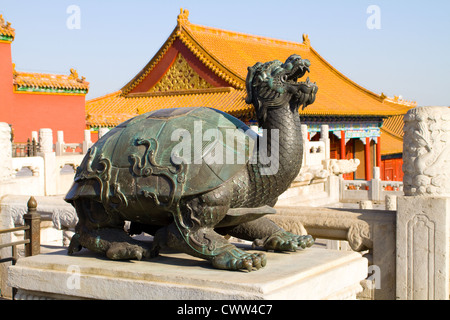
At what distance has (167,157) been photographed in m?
2.86

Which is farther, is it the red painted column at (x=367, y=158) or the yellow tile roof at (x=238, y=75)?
the red painted column at (x=367, y=158)

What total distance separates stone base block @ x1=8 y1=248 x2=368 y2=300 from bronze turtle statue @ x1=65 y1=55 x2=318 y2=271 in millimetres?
99

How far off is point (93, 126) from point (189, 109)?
50.5 ft

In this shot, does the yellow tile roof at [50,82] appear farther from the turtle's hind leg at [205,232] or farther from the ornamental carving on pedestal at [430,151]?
the turtle's hind leg at [205,232]

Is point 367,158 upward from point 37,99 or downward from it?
downward

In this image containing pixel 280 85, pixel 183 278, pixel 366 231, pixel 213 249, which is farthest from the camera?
pixel 366 231

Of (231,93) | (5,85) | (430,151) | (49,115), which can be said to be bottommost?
(430,151)

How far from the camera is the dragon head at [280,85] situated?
288 centimetres

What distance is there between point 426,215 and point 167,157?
1.80m

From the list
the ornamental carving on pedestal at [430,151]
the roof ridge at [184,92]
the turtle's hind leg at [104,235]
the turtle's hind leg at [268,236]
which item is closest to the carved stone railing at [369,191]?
the ornamental carving on pedestal at [430,151]

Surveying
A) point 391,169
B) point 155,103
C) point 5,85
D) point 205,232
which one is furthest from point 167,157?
point 391,169

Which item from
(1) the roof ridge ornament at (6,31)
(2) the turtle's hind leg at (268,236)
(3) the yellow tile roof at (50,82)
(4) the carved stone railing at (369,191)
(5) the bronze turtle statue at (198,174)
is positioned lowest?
(4) the carved stone railing at (369,191)

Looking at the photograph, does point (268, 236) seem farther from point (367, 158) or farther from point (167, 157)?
point (367, 158)
